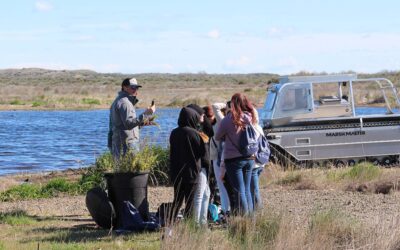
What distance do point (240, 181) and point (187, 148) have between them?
2.96 ft

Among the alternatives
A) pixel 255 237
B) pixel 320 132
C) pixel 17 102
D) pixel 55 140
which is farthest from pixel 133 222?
pixel 17 102

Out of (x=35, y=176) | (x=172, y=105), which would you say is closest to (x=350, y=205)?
(x=35, y=176)

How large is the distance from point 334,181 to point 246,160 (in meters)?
4.56

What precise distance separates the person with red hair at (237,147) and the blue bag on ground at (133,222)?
1050mm

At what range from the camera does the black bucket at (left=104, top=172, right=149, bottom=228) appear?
399 inches

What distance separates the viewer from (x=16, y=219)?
431 inches

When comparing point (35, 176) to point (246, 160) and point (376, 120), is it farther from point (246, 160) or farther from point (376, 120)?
point (246, 160)

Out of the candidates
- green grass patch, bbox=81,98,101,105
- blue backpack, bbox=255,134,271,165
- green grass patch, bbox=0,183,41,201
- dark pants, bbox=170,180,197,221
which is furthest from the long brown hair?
green grass patch, bbox=81,98,101,105

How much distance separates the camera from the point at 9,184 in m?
16.4

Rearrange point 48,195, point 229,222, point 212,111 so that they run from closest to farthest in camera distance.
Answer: point 229,222, point 212,111, point 48,195

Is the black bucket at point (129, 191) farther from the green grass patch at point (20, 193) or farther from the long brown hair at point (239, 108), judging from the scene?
the green grass patch at point (20, 193)

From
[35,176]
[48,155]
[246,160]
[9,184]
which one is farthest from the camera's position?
[48,155]

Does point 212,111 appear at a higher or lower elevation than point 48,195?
higher

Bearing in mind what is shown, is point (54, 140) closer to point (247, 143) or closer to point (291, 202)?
point (291, 202)
